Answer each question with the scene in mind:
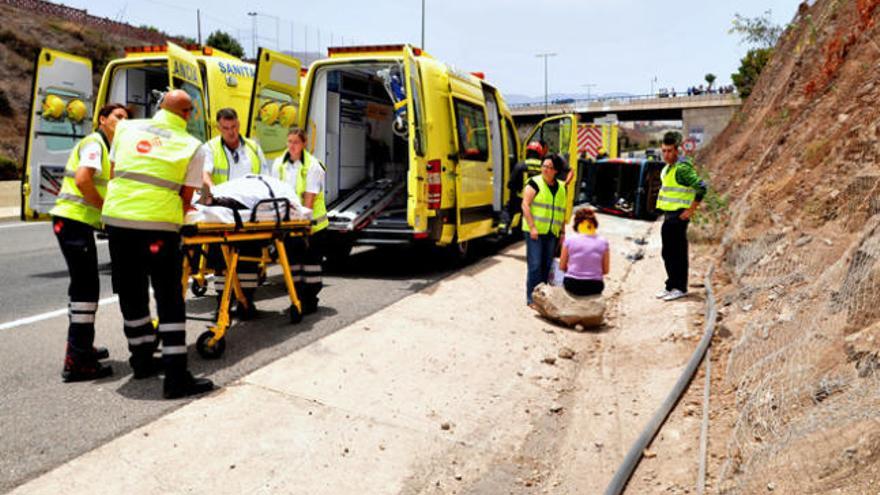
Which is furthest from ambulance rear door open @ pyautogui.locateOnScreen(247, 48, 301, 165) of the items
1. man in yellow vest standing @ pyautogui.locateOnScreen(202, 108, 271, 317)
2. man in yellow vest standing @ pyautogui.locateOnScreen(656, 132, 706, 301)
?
man in yellow vest standing @ pyautogui.locateOnScreen(656, 132, 706, 301)

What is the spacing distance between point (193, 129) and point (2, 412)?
5722 millimetres

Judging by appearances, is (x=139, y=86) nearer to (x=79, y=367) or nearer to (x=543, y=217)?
(x=543, y=217)

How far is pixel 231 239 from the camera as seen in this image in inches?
186

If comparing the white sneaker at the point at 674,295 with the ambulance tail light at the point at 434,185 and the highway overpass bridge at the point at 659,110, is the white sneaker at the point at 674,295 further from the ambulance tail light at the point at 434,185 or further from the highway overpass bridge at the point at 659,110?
the highway overpass bridge at the point at 659,110

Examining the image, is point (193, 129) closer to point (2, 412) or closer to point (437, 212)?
point (437, 212)

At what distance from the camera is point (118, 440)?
3416 mm

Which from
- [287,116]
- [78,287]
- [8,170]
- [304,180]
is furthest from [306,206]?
[8,170]

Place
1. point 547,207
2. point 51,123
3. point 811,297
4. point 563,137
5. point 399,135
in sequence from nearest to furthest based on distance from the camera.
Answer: point 811,297, point 547,207, point 51,123, point 399,135, point 563,137

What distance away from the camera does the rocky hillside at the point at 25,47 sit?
29.3 meters

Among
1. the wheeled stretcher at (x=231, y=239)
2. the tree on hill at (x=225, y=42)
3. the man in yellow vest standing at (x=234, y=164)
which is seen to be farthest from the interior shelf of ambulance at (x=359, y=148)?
the tree on hill at (x=225, y=42)

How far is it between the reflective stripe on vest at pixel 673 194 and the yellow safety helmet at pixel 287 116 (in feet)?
15.6

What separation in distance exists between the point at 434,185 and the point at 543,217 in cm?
136

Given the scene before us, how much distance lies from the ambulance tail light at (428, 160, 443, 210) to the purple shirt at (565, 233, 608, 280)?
5.91 feet

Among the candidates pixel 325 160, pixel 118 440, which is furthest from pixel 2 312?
pixel 325 160
